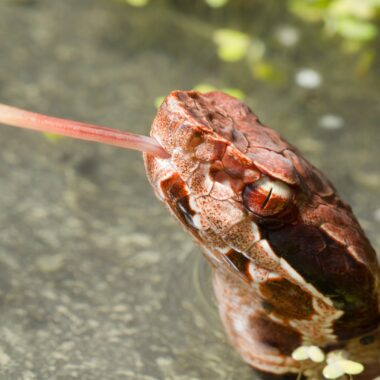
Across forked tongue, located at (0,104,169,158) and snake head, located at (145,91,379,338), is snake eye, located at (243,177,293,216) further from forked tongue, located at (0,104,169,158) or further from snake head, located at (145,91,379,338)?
forked tongue, located at (0,104,169,158)

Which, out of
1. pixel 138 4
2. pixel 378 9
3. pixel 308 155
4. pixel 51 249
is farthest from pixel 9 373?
pixel 378 9

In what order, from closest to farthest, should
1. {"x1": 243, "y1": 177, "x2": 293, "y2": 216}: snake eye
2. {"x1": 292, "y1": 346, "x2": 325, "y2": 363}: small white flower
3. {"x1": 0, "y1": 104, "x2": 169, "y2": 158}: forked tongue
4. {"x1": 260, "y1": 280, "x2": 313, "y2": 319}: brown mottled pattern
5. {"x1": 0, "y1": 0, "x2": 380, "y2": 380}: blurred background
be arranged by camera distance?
{"x1": 0, "y1": 104, "x2": 169, "y2": 158}: forked tongue → {"x1": 243, "y1": 177, "x2": 293, "y2": 216}: snake eye → {"x1": 260, "y1": 280, "x2": 313, "y2": 319}: brown mottled pattern → {"x1": 292, "y1": 346, "x2": 325, "y2": 363}: small white flower → {"x1": 0, "y1": 0, "x2": 380, "y2": 380}: blurred background

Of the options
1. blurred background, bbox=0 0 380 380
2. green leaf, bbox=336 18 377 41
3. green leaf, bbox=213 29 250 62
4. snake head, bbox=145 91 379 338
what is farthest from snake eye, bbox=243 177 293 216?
green leaf, bbox=336 18 377 41

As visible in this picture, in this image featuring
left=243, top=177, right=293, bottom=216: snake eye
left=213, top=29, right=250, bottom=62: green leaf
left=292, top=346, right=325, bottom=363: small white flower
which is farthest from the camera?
left=213, top=29, right=250, bottom=62: green leaf

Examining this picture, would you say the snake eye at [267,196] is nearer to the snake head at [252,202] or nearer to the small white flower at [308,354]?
the snake head at [252,202]

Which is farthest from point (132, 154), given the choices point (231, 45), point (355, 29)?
point (355, 29)

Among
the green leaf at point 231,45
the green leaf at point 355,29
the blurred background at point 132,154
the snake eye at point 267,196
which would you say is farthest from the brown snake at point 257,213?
the green leaf at point 355,29
